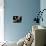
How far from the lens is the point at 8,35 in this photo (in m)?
4.79

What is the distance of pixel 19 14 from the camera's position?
4.82 meters

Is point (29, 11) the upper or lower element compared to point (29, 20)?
upper

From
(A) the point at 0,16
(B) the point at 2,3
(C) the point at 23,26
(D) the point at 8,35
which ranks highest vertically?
(B) the point at 2,3

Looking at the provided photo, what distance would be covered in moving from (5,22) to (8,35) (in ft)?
1.63

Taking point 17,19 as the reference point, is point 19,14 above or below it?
above

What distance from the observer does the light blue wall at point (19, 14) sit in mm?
4751

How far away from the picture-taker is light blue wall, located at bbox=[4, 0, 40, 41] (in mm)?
4751

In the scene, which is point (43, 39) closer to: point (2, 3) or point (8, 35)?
point (8, 35)

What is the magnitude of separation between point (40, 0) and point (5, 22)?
1548mm

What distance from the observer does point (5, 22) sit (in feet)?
15.5

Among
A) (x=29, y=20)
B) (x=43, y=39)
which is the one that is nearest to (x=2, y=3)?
(x=29, y=20)

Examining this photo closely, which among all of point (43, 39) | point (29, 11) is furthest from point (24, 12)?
point (43, 39)

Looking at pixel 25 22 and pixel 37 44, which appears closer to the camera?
pixel 37 44

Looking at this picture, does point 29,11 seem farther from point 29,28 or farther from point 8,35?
point 8,35
